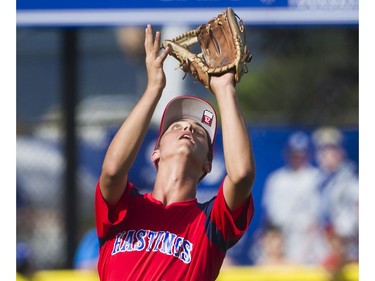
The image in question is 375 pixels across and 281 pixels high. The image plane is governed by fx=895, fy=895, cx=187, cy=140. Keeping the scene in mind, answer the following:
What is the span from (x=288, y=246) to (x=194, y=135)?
143 inches

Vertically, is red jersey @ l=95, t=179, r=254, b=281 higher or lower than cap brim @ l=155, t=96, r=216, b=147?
lower

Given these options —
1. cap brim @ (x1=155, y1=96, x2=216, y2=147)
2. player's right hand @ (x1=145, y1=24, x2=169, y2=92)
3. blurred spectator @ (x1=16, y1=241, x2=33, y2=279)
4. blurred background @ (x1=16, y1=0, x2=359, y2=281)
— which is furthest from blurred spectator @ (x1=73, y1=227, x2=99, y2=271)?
player's right hand @ (x1=145, y1=24, x2=169, y2=92)

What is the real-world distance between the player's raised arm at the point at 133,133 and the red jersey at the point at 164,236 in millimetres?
108

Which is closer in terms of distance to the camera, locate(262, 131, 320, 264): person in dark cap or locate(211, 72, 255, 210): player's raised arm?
locate(211, 72, 255, 210): player's raised arm

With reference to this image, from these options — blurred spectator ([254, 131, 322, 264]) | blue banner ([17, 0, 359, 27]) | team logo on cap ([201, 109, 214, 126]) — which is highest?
blue banner ([17, 0, 359, 27])

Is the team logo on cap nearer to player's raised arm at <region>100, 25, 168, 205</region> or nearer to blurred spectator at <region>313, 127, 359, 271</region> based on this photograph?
player's raised arm at <region>100, 25, 168, 205</region>

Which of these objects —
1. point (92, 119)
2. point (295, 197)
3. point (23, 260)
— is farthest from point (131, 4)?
point (23, 260)

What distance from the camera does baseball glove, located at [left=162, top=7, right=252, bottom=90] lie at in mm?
2736

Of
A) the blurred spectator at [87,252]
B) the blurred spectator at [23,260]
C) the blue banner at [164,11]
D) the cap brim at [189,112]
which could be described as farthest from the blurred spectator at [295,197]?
the cap brim at [189,112]

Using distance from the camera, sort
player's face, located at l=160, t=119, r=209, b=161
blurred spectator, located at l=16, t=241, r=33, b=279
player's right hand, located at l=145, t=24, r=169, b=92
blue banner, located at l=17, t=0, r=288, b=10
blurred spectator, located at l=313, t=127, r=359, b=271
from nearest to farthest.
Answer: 1. player's right hand, located at l=145, t=24, r=169, b=92
2. player's face, located at l=160, t=119, r=209, b=161
3. blurred spectator, located at l=16, t=241, r=33, b=279
4. blurred spectator, located at l=313, t=127, r=359, b=271
5. blue banner, located at l=17, t=0, r=288, b=10

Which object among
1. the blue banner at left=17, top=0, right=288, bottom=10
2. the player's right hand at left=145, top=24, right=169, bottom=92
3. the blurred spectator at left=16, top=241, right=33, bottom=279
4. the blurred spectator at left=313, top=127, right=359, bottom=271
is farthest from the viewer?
the blue banner at left=17, top=0, right=288, bottom=10

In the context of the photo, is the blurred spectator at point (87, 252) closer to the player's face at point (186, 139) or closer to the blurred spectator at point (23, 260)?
the blurred spectator at point (23, 260)

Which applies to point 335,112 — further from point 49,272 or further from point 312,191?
point 49,272
